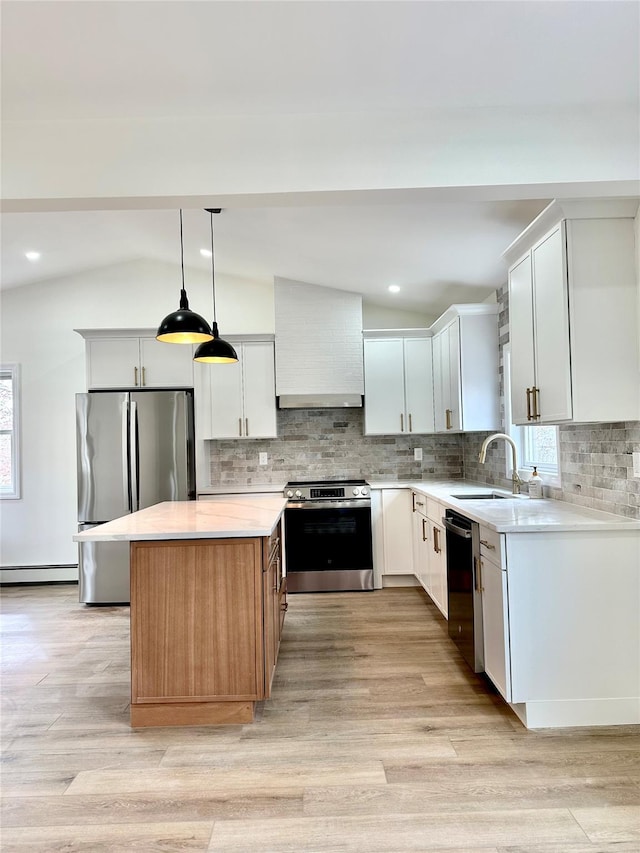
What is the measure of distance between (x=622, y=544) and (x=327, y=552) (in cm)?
264

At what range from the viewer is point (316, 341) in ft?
16.2

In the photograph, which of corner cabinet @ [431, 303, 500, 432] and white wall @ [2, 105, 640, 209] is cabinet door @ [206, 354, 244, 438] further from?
white wall @ [2, 105, 640, 209]

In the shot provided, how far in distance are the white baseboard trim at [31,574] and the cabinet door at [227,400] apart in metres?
2.13

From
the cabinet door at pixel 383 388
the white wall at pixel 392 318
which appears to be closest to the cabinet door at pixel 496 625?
the cabinet door at pixel 383 388

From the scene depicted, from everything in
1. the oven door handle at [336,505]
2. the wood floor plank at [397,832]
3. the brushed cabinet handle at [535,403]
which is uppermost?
the brushed cabinet handle at [535,403]

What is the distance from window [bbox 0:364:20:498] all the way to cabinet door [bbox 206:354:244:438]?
2.05m

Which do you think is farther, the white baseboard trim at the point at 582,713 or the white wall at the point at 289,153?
the white baseboard trim at the point at 582,713

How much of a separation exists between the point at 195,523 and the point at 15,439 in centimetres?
361

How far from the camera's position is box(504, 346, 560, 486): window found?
10.8 ft

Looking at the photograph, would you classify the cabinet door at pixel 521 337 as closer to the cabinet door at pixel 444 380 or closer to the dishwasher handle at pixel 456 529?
the dishwasher handle at pixel 456 529

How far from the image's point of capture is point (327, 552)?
4.58m

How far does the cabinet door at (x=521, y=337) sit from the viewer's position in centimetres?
279

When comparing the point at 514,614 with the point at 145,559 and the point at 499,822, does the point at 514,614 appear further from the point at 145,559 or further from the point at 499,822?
the point at 145,559

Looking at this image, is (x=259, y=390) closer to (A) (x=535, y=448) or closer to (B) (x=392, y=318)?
(B) (x=392, y=318)
